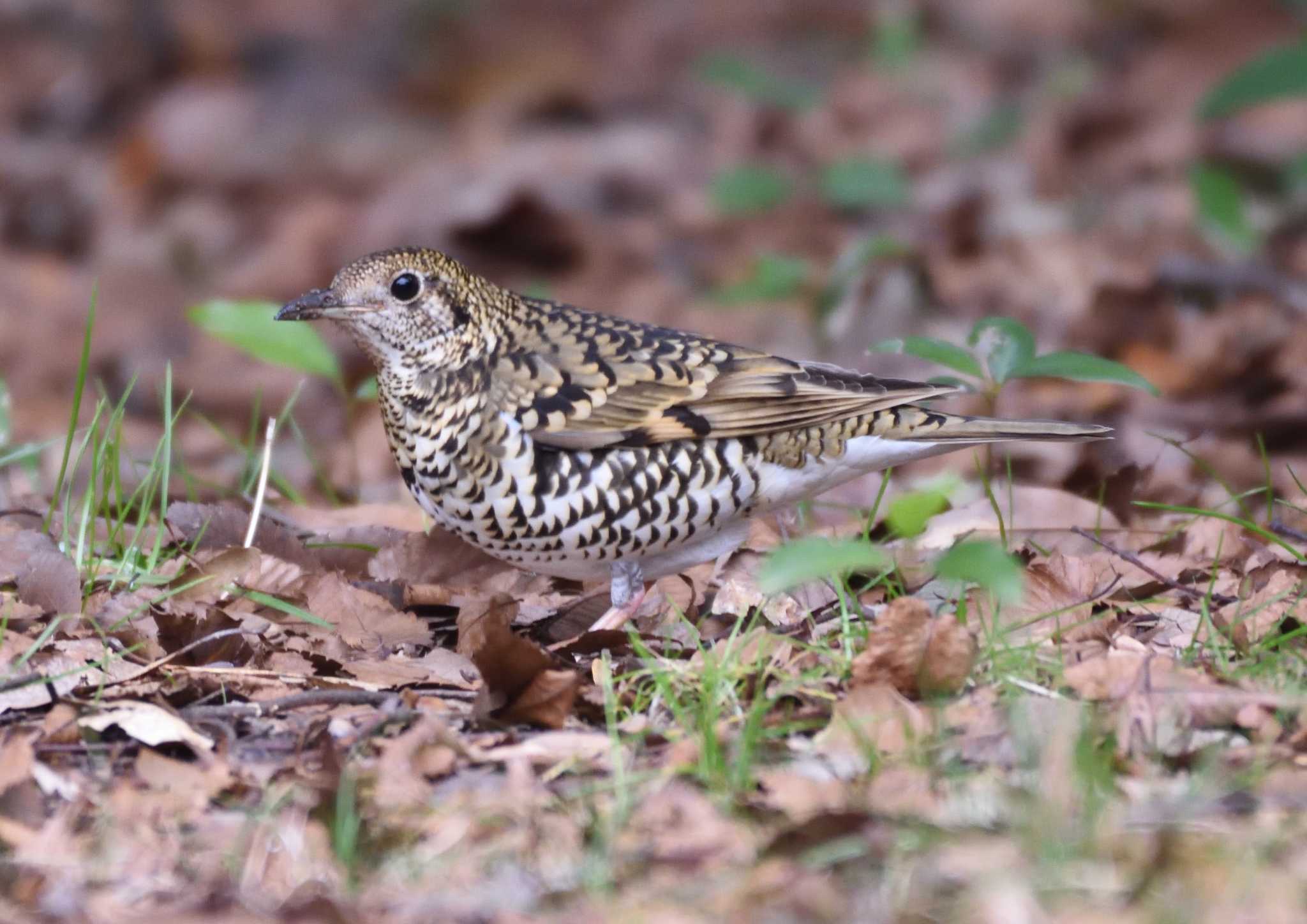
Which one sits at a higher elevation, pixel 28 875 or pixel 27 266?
pixel 27 266

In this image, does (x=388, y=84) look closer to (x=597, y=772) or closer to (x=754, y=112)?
(x=754, y=112)

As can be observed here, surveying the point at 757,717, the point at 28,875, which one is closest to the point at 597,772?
the point at 757,717

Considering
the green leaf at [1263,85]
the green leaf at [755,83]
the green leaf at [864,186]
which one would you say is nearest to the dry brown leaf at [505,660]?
the green leaf at [1263,85]

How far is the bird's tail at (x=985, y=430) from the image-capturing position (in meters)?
4.68

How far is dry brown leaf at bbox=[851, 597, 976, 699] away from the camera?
3621mm

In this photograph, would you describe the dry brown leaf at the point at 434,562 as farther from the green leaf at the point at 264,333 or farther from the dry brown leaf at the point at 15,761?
the dry brown leaf at the point at 15,761

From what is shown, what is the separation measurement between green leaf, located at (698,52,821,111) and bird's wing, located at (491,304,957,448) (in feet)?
19.7

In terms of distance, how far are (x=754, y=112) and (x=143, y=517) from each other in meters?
9.45

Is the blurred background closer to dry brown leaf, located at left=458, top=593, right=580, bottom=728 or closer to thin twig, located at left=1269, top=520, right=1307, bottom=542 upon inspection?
thin twig, located at left=1269, top=520, right=1307, bottom=542

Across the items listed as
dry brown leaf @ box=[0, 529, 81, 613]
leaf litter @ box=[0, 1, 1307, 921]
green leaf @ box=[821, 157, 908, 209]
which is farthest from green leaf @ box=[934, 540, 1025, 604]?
green leaf @ box=[821, 157, 908, 209]

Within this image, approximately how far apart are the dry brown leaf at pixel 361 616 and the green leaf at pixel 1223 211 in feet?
17.6

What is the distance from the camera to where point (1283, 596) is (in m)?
4.01

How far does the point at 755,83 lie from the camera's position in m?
10.6

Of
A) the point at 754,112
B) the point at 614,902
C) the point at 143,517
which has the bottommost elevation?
the point at 614,902
